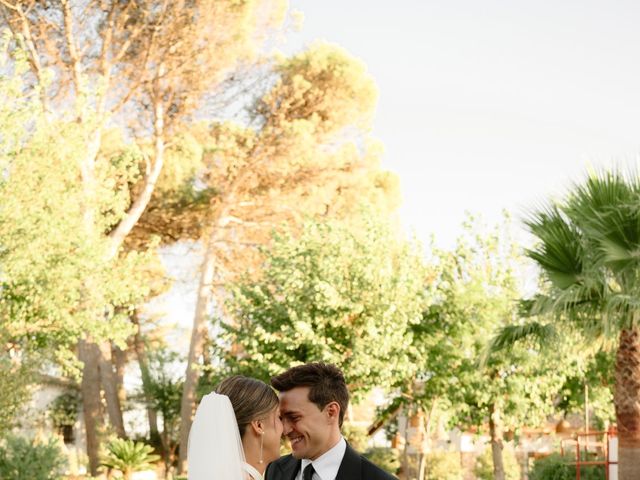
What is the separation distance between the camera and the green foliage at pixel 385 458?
33.1m

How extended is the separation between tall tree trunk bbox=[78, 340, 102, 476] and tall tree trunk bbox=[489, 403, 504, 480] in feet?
40.9

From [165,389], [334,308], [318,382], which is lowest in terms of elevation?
[318,382]

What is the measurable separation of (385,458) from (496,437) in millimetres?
5596

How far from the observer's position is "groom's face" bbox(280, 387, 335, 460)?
4648 mm

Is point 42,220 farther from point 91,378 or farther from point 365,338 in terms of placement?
point 91,378

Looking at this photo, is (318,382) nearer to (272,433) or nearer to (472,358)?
(272,433)

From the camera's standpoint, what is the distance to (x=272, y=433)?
15.2 ft

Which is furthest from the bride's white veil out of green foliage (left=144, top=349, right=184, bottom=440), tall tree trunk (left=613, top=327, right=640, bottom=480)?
green foliage (left=144, top=349, right=184, bottom=440)

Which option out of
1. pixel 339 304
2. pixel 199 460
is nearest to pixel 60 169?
pixel 339 304

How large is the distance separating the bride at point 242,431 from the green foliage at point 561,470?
735 inches

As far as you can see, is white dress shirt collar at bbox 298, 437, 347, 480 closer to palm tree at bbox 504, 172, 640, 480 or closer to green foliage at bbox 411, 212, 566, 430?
palm tree at bbox 504, 172, 640, 480

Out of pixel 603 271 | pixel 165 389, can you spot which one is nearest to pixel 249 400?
pixel 603 271

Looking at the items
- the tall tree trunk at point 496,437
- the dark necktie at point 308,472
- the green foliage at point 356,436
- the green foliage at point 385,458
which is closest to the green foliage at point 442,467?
the green foliage at point 385,458

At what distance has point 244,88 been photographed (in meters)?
37.3
